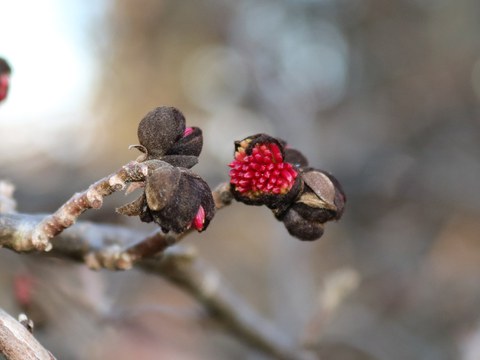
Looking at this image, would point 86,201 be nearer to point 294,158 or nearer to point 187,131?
point 187,131

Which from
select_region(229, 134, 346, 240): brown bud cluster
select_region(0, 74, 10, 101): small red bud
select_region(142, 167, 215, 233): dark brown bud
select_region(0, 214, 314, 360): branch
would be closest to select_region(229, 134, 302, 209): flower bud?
select_region(229, 134, 346, 240): brown bud cluster

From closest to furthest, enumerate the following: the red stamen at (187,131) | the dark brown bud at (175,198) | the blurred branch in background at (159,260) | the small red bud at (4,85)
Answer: the dark brown bud at (175,198)
the red stamen at (187,131)
the blurred branch in background at (159,260)
the small red bud at (4,85)

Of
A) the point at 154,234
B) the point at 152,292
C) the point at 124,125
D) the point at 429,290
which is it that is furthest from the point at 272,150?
the point at 124,125

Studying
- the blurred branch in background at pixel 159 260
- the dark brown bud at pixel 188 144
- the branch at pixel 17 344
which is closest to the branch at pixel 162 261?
the blurred branch in background at pixel 159 260

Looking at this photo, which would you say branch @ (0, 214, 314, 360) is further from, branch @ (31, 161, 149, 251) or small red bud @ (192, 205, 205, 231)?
small red bud @ (192, 205, 205, 231)

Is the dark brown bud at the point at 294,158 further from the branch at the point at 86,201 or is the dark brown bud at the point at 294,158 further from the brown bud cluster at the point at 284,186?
the branch at the point at 86,201

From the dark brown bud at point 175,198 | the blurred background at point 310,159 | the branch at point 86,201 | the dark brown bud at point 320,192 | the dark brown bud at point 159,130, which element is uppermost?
→ the blurred background at point 310,159
